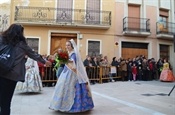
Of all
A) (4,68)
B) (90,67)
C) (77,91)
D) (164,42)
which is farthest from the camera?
(164,42)

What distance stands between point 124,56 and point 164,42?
160 inches

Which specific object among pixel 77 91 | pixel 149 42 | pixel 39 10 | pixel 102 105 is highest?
pixel 39 10

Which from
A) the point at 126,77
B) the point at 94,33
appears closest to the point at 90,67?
the point at 126,77

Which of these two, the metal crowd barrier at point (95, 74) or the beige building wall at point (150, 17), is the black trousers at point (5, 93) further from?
the beige building wall at point (150, 17)

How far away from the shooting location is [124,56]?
16406 mm

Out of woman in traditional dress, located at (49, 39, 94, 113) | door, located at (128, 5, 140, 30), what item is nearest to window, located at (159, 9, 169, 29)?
door, located at (128, 5, 140, 30)

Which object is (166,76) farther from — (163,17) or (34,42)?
(34,42)

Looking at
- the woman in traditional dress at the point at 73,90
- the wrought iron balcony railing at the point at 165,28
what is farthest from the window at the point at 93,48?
the woman in traditional dress at the point at 73,90

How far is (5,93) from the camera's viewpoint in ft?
9.40

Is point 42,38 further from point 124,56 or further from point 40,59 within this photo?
point 40,59

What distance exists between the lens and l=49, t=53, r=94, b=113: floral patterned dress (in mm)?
4664

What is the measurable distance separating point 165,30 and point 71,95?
49.1ft

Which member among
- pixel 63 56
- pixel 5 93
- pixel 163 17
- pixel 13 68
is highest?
pixel 163 17

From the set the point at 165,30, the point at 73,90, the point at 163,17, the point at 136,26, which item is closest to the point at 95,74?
the point at 136,26
